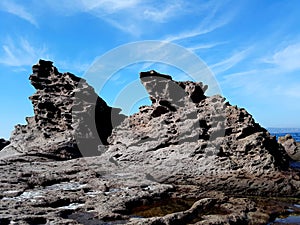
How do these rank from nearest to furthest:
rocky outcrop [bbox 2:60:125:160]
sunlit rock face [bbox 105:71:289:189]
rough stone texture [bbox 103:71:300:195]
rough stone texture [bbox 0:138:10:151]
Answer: rough stone texture [bbox 103:71:300:195] < sunlit rock face [bbox 105:71:289:189] < rocky outcrop [bbox 2:60:125:160] < rough stone texture [bbox 0:138:10:151]

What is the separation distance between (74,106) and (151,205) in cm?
2474

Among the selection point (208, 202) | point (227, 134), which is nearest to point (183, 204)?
point (208, 202)

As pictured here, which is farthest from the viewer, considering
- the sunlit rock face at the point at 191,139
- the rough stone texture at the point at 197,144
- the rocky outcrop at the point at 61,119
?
the rocky outcrop at the point at 61,119

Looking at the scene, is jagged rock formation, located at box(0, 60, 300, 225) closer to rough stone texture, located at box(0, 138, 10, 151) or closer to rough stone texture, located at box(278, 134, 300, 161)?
rough stone texture, located at box(0, 138, 10, 151)

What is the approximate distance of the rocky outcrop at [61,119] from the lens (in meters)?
38.8

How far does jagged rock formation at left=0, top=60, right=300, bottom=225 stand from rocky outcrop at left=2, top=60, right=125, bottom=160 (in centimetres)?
13

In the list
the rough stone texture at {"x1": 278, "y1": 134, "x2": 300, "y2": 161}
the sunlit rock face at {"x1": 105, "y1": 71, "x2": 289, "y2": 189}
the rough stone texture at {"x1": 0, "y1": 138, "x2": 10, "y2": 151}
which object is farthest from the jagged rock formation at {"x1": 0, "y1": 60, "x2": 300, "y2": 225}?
the rough stone texture at {"x1": 278, "y1": 134, "x2": 300, "y2": 161}

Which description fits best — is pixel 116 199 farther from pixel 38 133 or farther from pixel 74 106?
pixel 38 133

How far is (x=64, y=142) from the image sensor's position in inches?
1502

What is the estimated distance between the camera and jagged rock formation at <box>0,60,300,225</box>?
16.2m

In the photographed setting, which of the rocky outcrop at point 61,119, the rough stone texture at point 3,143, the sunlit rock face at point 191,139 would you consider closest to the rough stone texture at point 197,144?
the sunlit rock face at point 191,139

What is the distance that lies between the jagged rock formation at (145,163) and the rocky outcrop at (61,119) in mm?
135

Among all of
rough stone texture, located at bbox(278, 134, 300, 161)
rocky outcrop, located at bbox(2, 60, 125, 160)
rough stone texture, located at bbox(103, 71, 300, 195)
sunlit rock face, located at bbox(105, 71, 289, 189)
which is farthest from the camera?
rough stone texture, located at bbox(278, 134, 300, 161)

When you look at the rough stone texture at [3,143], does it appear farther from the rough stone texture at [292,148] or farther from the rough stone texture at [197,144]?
the rough stone texture at [292,148]
